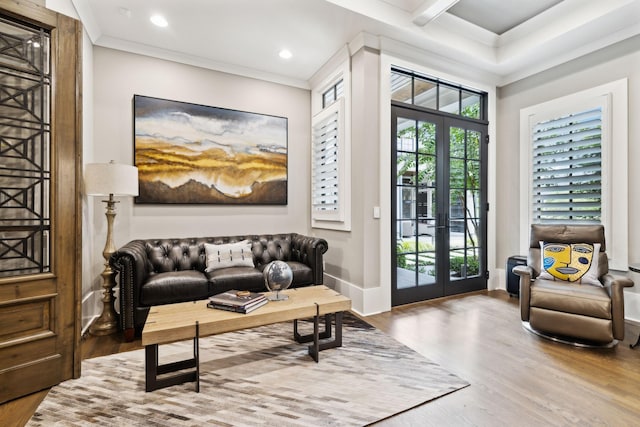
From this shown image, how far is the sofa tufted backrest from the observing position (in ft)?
10.5

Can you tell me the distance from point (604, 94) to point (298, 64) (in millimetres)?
3492

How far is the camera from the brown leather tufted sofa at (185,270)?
2594mm

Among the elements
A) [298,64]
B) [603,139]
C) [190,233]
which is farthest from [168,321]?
[603,139]

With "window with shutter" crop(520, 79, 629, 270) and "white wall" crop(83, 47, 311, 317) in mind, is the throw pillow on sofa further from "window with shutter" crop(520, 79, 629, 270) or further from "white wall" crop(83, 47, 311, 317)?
"window with shutter" crop(520, 79, 629, 270)

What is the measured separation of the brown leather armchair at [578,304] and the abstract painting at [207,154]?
9.96 ft

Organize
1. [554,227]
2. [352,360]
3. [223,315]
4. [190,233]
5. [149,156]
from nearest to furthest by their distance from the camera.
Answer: [223,315]
[352,360]
[554,227]
[149,156]
[190,233]

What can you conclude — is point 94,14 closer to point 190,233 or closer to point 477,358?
point 190,233

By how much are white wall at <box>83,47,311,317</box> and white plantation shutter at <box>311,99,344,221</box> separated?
198 mm

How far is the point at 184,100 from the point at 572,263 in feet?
14.9

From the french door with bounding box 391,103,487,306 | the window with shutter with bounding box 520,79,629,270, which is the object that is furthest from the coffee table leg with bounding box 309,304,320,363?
the window with shutter with bounding box 520,79,629,270

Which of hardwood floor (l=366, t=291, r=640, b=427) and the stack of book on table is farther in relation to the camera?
the stack of book on table

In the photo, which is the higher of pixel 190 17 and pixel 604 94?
pixel 190 17

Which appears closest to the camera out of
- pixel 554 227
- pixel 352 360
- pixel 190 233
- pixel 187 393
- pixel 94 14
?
pixel 187 393

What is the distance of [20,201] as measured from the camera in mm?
1877
